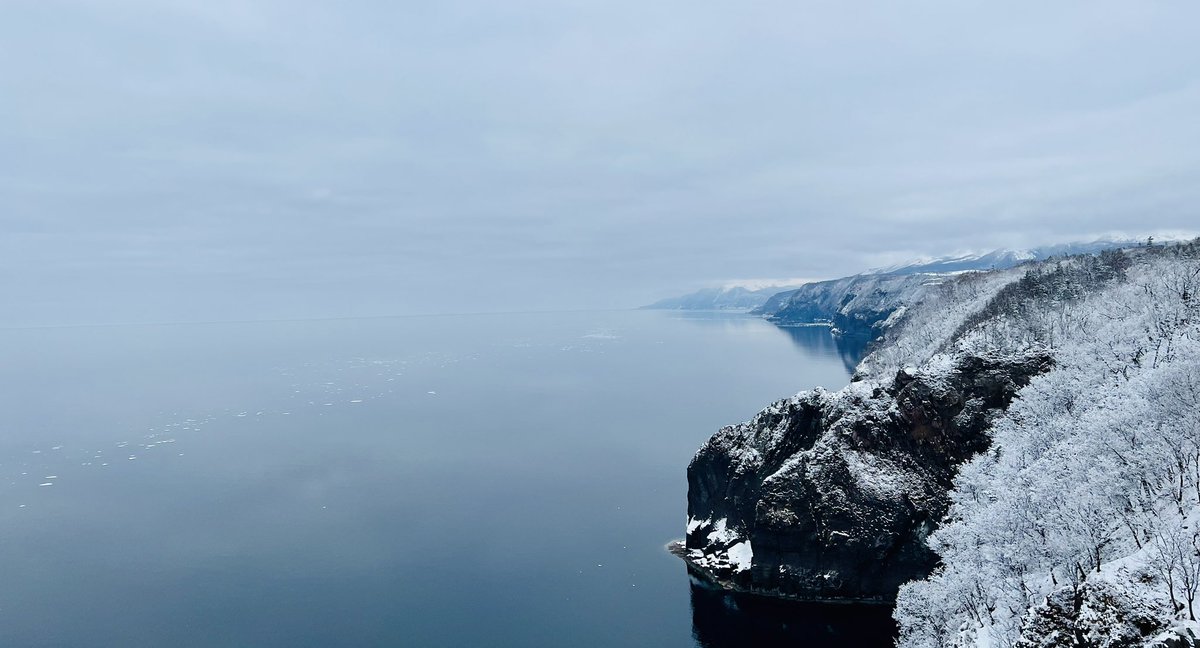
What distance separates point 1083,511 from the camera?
50969 mm

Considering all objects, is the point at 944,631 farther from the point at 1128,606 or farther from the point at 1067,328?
the point at 1067,328

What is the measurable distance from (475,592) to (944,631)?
56.3 m

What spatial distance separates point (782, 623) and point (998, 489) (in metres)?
29.9

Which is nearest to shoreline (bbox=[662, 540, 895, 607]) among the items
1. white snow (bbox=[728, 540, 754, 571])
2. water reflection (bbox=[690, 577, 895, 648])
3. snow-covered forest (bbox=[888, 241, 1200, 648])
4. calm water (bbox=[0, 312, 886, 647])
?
water reflection (bbox=[690, 577, 895, 648])

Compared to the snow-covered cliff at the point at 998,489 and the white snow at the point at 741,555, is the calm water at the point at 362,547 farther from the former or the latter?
the snow-covered cliff at the point at 998,489

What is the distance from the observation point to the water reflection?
71.2 m

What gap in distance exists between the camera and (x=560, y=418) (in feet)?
651

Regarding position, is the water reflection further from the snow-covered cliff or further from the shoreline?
the snow-covered cliff

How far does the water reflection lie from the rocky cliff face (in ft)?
8.48

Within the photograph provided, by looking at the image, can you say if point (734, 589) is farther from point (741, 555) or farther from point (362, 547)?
point (362, 547)

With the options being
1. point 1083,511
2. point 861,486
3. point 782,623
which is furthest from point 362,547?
point 1083,511

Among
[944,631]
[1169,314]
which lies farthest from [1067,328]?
[944,631]

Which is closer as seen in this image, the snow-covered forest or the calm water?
the snow-covered forest

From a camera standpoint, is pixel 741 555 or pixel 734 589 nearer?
pixel 734 589
